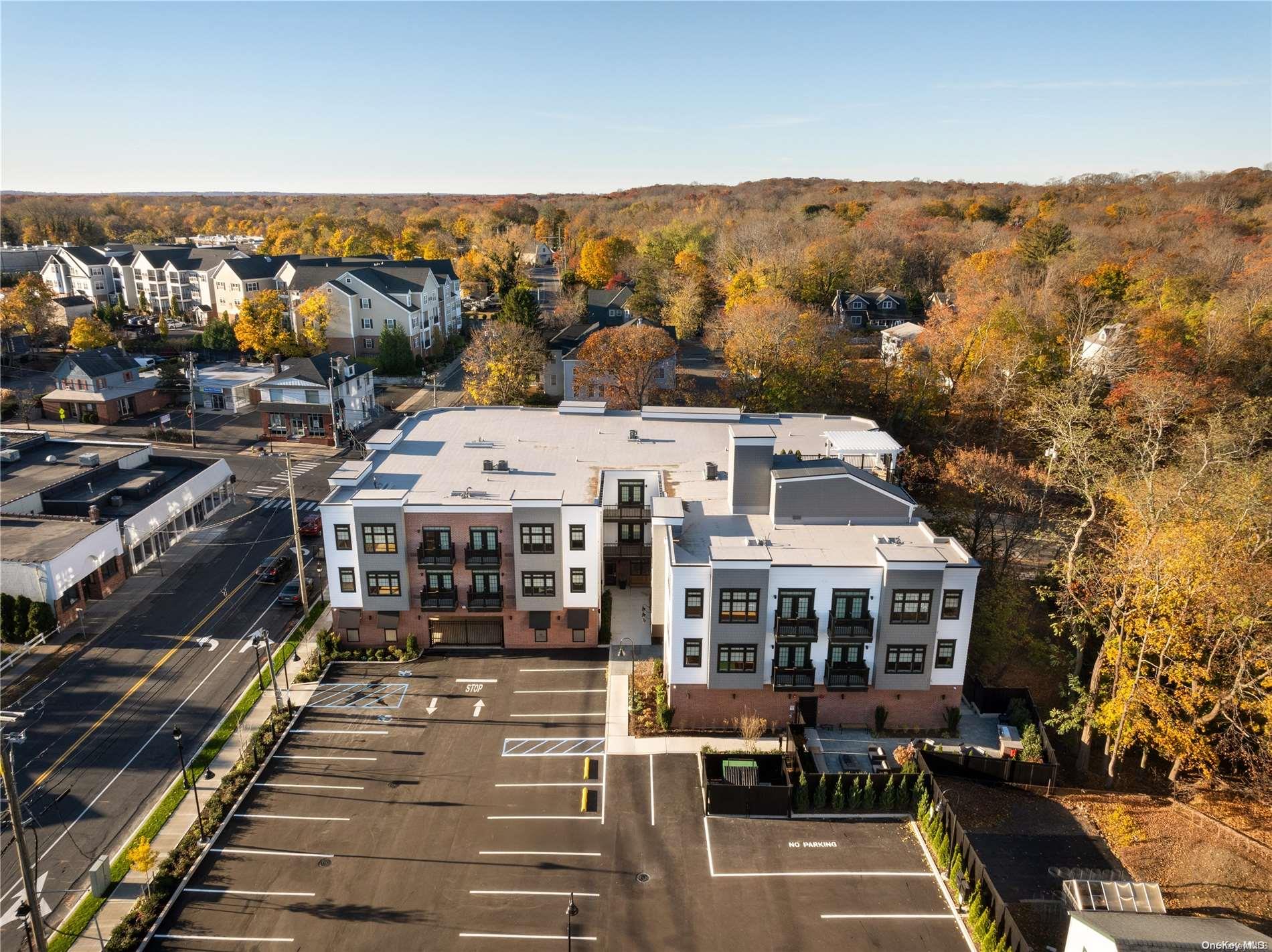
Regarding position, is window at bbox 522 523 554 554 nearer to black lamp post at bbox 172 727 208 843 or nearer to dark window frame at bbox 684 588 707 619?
dark window frame at bbox 684 588 707 619

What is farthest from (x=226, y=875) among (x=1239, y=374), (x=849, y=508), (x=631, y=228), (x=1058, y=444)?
(x=631, y=228)

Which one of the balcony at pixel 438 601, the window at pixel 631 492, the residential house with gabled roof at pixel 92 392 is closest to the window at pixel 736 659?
the window at pixel 631 492

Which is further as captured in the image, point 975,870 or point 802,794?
point 802,794

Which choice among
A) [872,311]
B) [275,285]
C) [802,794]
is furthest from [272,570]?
[872,311]

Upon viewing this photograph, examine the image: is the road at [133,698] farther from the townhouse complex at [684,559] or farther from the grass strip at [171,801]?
the townhouse complex at [684,559]

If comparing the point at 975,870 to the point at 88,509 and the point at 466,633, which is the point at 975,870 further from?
the point at 88,509

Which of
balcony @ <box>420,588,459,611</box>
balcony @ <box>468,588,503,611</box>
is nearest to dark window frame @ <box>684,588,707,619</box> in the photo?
balcony @ <box>468,588,503,611</box>

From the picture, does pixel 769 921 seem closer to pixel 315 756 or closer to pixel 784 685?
pixel 784 685
